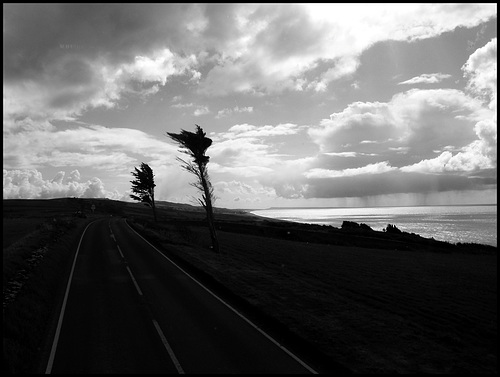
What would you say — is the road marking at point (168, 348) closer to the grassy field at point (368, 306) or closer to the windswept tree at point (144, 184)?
the grassy field at point (368, 306)

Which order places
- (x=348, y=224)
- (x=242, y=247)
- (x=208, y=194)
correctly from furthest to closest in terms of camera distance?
1. (x=348, y=224)
2. (x=242, y=247)
3. (x=208, y=194)

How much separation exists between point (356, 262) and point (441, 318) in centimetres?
1397

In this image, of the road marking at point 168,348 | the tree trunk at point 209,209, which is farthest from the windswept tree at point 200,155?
the road marking at point 168,348

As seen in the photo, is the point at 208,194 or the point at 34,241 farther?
→ the point at 208,194

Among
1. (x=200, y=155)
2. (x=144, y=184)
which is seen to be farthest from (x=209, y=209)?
(x=144, y=184)

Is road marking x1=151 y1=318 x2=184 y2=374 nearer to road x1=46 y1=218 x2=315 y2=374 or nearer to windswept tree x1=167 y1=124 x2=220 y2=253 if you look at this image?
road x1=46 y1=218 x2=315 y2=374

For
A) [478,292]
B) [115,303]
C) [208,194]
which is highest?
[208,194]

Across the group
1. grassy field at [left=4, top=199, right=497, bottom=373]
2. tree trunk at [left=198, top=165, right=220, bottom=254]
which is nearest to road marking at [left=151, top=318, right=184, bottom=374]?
grassy field at [left=4, top=199, right=497, bottom=373]

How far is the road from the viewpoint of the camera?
8.84 metres

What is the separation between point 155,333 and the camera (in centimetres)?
1093

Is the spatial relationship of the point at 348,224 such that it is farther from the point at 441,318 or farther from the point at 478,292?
the point at 441,318

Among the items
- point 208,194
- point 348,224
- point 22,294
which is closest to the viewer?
point 22,294

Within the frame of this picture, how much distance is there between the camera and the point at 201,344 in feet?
33.1

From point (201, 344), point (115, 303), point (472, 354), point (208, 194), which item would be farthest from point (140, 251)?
point (472, 354)
